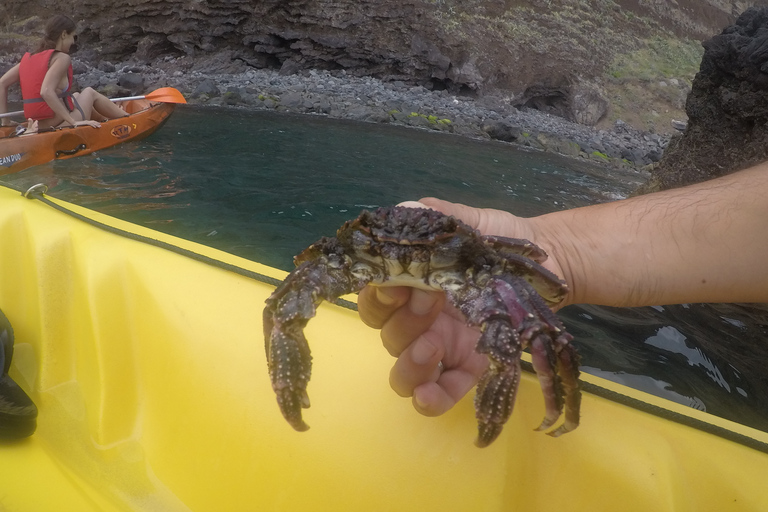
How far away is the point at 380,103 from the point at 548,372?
58.0 ft

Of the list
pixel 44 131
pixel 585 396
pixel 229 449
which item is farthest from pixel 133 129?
pixel 585 396

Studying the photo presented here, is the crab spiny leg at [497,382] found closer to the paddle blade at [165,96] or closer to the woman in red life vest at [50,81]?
the woman in red life vest at [50,81]

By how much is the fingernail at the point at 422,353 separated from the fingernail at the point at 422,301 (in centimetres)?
12

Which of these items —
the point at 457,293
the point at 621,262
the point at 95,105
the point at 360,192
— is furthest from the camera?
the point at 95,105

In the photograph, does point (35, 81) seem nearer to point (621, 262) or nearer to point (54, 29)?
point (54, 29)

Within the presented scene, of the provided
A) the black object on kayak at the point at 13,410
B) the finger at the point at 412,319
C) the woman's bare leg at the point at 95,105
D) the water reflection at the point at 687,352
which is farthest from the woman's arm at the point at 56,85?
the finger at the point at 412,319

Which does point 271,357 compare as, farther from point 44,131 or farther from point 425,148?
point 425,148

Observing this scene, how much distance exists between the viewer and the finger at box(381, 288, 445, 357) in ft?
6.25

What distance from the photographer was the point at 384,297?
6.27ft

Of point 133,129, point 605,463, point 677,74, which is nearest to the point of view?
point 605,463

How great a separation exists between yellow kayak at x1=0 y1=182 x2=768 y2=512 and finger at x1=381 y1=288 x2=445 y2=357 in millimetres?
309

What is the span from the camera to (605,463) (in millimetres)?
1866

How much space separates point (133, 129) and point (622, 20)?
27.0 meters

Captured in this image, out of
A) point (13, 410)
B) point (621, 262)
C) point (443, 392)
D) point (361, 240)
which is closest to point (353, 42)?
point (621, 262)
